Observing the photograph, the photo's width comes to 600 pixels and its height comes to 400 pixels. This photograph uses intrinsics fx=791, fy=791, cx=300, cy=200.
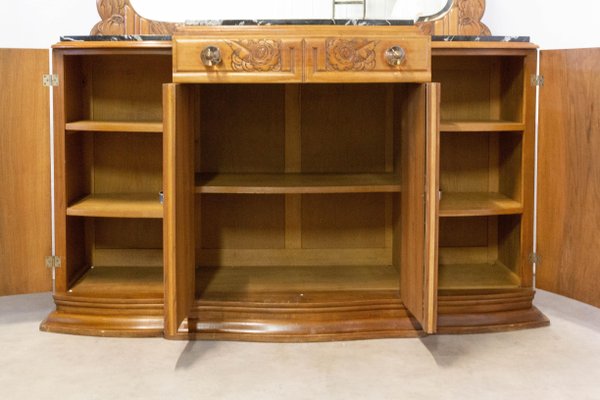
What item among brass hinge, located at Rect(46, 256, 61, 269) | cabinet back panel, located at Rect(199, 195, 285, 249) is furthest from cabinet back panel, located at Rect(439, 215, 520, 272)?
brass hinge, located at Rect(46, 256, 61, 269)

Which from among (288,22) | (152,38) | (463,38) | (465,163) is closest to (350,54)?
(288,22)

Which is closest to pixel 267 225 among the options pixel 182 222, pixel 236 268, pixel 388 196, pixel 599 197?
pixel 236 268

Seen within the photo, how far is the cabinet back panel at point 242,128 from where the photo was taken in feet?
11.4

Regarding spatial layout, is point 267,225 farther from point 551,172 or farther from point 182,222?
point 551,172

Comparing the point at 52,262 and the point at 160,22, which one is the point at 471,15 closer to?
the point at 160,22

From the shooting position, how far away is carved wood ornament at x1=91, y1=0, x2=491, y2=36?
10.9 ft

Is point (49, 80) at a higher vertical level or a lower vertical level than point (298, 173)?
higher

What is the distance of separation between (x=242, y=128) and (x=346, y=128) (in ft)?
1.52

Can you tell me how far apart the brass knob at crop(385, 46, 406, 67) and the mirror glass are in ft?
2.42

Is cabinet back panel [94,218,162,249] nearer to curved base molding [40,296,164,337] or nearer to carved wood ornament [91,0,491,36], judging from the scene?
curved base molding [40,296,164,337]

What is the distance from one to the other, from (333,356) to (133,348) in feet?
2.44

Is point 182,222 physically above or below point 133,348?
above

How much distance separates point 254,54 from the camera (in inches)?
107

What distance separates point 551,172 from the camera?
323cm
